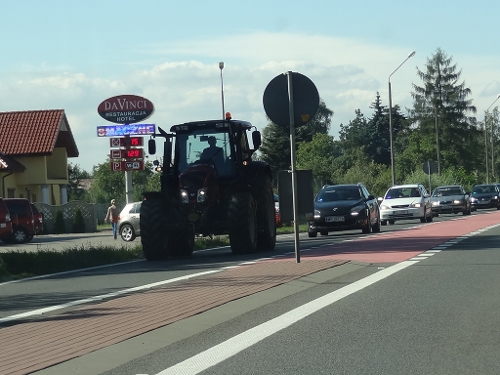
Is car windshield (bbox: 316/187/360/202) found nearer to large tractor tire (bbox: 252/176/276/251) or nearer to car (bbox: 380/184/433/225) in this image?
car (bbox: 380/184/433/225)

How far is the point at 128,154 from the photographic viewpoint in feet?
107

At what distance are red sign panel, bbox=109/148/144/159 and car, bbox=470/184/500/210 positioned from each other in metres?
32.6

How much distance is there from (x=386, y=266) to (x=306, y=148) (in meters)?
120

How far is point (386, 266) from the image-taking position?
15.9 m

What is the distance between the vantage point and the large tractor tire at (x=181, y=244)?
21.6m

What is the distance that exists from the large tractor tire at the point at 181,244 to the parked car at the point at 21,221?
2327 cm

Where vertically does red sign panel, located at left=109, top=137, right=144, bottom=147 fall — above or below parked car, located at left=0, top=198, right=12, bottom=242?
above

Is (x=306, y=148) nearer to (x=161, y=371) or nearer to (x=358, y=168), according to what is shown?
(x=358, y=168)

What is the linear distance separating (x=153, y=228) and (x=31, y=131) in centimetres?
4508

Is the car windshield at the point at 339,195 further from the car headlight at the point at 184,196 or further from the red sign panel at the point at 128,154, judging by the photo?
the car headlight at the point at 184,196

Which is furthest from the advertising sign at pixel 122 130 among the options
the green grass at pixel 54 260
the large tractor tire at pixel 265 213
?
the large tractor tire at pixel 265 213

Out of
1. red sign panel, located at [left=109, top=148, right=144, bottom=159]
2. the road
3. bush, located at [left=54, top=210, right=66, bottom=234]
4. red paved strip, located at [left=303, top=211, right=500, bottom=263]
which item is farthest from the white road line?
bush, located at [left=54, top=210, right=66, bottom=234]

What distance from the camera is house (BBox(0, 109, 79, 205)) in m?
61.8

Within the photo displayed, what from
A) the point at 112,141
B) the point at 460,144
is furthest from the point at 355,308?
the point at 460,144
